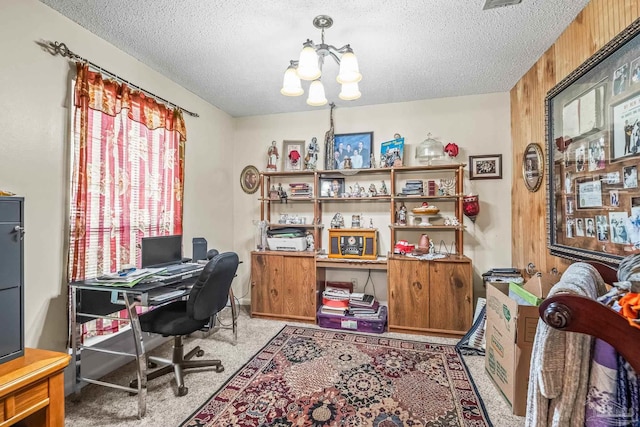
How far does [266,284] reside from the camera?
10.9 feet

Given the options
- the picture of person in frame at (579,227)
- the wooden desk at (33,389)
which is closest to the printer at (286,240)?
the wooden desk at (33,389)

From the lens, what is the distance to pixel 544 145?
2.36 metres

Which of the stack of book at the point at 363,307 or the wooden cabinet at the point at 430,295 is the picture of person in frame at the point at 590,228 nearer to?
the wooden cabinet at the point at 430,295

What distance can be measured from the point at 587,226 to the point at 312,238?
2433 millimetres

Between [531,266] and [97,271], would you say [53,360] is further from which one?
[531,266]

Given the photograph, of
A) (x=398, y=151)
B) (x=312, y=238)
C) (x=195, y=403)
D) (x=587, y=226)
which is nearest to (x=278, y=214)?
(x=312, y=238)

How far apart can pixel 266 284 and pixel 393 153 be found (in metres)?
2.03

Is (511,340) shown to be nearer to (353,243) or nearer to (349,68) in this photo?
(353,243)

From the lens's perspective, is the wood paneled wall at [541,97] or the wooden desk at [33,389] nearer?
the wooden desk at [33,389]

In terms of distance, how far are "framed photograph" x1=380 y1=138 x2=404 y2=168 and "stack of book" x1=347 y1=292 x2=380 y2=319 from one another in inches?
57.9

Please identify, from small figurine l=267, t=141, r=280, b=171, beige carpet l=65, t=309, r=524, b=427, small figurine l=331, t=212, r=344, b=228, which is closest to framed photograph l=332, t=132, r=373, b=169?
small figurine l=331, t=212, r=344, b=228

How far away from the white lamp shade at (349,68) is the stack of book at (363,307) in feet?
7.15

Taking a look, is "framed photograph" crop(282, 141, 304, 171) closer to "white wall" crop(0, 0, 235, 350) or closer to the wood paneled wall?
"white wall" crop(0, 0, 235, 350)

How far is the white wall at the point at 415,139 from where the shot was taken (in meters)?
3.15
